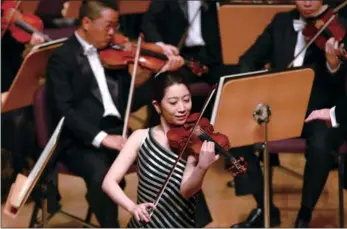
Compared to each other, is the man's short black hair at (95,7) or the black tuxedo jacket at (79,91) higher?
the man's short black hair at (95,7)

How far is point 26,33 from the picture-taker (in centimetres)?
250

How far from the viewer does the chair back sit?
215 centimetres

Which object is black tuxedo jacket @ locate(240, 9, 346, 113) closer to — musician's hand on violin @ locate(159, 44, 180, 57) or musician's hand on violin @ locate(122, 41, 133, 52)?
musician's hand on violin @ locate(159, 44, 180, 57)

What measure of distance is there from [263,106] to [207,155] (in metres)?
0.37

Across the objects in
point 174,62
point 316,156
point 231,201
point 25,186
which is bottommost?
point 231,201

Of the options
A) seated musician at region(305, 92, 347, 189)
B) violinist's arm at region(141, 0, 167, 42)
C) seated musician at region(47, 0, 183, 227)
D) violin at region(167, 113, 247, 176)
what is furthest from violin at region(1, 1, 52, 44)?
violin at region(167, 113, 247, 176)

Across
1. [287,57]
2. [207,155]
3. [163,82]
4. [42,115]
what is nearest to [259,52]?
[287,57]

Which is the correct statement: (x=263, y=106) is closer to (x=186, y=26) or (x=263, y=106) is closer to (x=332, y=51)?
(x=332, y=51)

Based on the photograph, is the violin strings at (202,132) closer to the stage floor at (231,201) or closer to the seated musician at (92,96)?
the seated musician at (92,96)

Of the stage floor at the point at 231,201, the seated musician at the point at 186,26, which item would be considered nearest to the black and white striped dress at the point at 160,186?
the stage floor at the point at 231,201

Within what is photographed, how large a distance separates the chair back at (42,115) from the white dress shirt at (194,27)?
494 millimetres

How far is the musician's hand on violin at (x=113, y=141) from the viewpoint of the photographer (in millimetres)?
2021

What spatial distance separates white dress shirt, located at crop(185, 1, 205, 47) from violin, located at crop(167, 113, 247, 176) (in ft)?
2.96

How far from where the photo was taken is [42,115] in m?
2.16
